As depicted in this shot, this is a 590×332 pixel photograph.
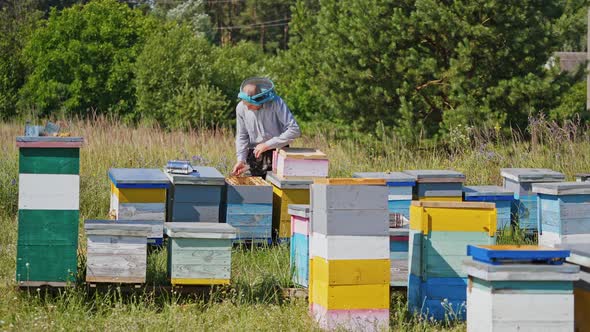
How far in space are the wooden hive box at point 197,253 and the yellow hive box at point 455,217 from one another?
45.0 inches

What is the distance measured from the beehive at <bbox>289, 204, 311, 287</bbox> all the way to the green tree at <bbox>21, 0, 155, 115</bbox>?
569 inches

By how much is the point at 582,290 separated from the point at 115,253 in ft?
8.62

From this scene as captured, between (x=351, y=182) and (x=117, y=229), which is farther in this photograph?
(x=117, y=229)

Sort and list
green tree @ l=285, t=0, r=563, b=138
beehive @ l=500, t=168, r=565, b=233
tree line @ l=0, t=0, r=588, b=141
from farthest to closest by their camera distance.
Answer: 1. tree line @ l=0, t=0, r=588, b=141
2. green tree @ l=285, t=0, r=563, b=138
3. beehive @ l=500, t=168, r=565, b=233

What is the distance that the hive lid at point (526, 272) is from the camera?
13.1 ft

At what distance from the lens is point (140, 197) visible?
6.03 metres

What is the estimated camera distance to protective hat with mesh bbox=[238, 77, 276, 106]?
7.24m

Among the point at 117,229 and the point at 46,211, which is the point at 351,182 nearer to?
the point at 117,229

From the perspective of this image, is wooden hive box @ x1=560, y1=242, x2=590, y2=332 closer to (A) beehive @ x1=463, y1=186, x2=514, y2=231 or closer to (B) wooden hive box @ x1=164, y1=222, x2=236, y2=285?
(B) wooden hive box @ x1=164, y1=222, x2=236, y2=285

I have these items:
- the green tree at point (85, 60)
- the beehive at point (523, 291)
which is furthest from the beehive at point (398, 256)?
the green tree at point (85, 60)

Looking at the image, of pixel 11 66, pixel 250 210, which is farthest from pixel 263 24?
pixel 250 210

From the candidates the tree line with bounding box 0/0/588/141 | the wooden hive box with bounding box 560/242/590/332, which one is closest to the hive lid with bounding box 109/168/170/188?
the wooden hive box with bounding box 560/242/590/332

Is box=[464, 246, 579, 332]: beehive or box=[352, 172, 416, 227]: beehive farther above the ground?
box=[352, 172, 416, 227]: beehive

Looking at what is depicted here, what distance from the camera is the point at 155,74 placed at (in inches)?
720
